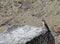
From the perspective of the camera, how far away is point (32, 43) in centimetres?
206

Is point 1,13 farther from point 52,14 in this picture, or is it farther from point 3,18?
point 52,14

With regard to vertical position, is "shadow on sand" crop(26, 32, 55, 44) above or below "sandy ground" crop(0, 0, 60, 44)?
above

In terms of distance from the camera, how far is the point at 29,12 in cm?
390

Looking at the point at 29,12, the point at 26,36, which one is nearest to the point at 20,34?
the point at 26,36

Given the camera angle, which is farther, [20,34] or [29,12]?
[29,12]

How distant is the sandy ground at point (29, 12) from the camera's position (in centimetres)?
358

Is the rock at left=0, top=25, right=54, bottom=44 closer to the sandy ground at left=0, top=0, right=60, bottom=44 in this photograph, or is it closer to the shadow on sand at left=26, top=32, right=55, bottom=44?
the shadow on sand at left=26, top=32, right=55, bottom=44

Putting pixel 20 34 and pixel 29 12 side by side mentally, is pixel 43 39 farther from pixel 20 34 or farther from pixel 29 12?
pixel 29 12

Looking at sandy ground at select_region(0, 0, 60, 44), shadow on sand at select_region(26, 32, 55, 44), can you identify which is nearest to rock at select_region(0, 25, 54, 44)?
shadow on sand at select_region(26, 32, 55, 44)

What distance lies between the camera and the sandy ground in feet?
11.8

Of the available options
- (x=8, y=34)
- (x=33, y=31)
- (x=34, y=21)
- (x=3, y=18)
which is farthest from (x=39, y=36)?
(x=3, y=18)

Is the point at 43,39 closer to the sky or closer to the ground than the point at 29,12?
closer to the sky

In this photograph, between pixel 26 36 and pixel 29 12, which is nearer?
pixel 26 36

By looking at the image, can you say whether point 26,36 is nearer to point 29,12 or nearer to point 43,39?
point 43,39
